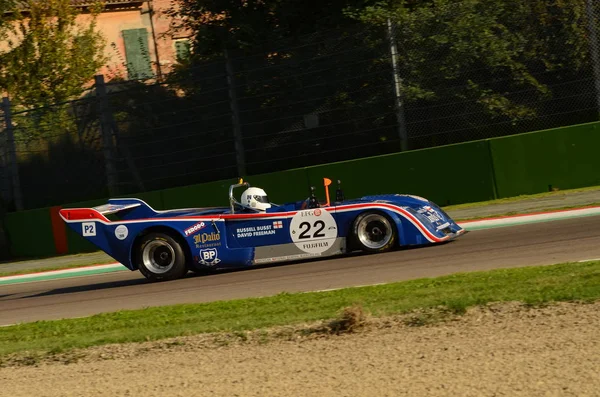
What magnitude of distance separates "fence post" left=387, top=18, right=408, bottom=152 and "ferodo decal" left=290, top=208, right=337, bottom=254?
661 centimetres

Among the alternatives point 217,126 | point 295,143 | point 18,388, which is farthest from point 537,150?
point 18,388

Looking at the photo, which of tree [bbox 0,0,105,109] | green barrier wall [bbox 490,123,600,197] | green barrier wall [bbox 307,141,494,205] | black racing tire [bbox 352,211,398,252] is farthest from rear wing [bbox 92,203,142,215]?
tree [bbox 0,0,105,109]

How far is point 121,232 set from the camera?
13.4 metres

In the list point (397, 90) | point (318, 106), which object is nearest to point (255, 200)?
point (397, 90)

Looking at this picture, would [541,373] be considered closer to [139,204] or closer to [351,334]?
[351,334]

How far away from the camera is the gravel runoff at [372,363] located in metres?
5.96

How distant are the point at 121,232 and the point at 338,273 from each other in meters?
3.37

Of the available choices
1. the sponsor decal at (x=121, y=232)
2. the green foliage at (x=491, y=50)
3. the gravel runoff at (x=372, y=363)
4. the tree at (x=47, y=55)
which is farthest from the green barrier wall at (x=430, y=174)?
the tree at (x=47, y=55)

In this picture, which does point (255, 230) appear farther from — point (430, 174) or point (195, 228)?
point (430, 174)

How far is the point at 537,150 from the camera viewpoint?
18031mm

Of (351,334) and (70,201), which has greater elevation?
(70,201)

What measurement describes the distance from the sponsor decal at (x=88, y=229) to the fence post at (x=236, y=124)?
6764mm

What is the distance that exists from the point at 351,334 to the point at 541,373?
2190mm

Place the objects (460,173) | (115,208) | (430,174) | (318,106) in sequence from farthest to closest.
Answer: (318,106)
(430,174)
(460,173)
(115,208)
